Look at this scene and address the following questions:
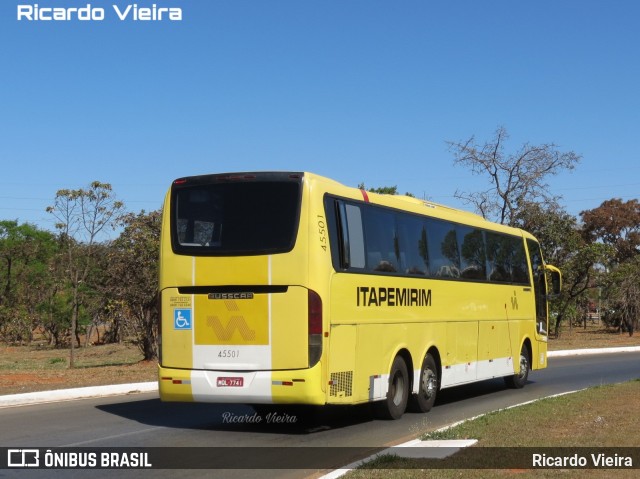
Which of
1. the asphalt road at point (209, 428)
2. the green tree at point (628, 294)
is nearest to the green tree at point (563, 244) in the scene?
the green tree at point (628, 294)

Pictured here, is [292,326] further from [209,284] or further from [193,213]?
[193,213]

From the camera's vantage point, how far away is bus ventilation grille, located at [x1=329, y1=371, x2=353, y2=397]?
12.9m

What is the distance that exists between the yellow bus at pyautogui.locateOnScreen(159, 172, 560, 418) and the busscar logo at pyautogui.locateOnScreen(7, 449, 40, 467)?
260cm

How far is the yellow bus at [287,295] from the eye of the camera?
1273 cm

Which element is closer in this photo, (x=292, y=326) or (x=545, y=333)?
(x=292, y=326)

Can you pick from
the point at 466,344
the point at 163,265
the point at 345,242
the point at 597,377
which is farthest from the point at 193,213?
the point at 597,377

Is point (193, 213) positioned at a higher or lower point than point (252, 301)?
higher

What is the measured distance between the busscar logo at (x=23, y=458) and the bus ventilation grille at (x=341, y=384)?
13.2 ft

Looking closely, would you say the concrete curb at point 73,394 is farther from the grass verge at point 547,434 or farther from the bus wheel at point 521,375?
the grass verge at point 547,434

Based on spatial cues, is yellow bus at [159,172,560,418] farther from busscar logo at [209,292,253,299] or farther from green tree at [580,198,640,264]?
green tree at [580,198,640,264]

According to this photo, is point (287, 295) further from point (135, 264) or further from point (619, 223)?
point (619, 223)

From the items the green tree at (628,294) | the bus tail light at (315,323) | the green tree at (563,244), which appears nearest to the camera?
the bus tail light at (315,323)

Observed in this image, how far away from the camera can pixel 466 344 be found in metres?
17.9

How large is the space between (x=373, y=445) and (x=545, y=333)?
11.9 m
